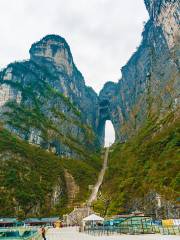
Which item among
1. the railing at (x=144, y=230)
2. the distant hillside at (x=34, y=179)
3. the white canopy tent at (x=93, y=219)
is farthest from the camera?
the distant hillside at (x=34, y=179)

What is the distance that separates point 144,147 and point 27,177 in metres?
47.4

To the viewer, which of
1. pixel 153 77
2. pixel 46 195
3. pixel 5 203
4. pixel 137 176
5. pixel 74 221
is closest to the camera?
pixel 74 221

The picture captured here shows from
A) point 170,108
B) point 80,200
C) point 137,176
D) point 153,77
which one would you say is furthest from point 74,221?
point 153,77

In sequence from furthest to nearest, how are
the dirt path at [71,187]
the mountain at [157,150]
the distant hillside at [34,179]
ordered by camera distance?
the dirt path at [71,187]
the distant hillside at [34,179]
the mountain at [157,150]

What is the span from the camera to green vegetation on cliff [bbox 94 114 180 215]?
91.6 m

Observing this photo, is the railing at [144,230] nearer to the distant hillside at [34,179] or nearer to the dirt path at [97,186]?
the distant hillside at [34,179]

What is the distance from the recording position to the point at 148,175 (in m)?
106

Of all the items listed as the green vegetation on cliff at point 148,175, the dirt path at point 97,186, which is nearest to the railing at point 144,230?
the green vegetation on cliff at point 148,175

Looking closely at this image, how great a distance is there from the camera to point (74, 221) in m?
107

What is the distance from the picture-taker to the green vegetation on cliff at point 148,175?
9157 centimetres

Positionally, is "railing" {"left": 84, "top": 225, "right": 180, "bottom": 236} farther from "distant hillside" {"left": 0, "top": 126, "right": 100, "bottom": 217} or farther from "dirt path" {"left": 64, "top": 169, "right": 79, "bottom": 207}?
"dirt path" {"left": 64, "top": 169, "right": 79, "bottom": 207}

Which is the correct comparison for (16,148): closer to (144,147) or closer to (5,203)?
(5,203)

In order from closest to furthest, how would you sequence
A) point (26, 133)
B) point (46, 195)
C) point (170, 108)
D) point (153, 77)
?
point (46, 195) → point (170, 108) → point (26, 133) → point (153, 77)

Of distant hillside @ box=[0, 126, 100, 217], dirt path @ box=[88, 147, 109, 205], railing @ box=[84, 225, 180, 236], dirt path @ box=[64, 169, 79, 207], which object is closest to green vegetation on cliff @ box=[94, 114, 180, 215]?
dirt path @ box=[88, 147, 109, 205]
